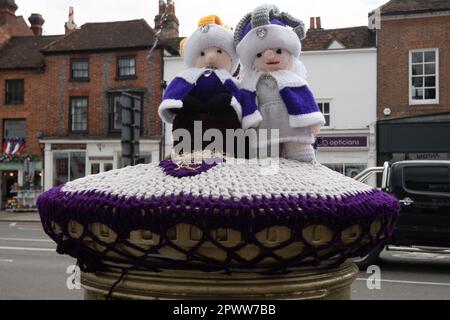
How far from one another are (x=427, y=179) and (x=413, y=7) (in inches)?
438

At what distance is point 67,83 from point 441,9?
13.3 m

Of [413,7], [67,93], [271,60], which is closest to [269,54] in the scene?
[271,60]

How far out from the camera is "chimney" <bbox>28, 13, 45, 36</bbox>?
24.8 meters

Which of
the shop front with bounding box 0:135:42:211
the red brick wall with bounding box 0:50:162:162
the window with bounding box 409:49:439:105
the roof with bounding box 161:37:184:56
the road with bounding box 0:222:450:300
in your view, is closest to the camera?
the road with bounding box 0:222:450:300

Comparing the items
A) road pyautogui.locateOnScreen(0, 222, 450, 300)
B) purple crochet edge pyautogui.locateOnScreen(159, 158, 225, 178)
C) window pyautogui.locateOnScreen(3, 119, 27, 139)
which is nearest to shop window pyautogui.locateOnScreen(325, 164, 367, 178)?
road pyautogui.locateOnScreen(0, 222, 450, 300)

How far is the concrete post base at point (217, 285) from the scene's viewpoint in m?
0.99

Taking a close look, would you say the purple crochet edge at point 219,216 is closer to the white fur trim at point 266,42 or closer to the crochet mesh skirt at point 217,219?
the crochet mesh skirt at point 217,219

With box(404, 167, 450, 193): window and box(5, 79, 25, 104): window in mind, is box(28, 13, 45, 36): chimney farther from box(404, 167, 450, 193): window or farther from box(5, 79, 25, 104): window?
box(404, 167, 450, 193): window

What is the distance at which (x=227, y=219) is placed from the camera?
897mm

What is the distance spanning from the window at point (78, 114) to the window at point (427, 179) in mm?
14638

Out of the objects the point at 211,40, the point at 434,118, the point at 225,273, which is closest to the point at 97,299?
the point at 225,273

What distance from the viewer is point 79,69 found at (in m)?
19.7

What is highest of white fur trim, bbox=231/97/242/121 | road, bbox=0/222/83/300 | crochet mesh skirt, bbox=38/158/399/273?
white fur trim, bbox=231/97/242/121

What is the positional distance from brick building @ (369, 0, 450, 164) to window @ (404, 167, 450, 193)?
932 cm
